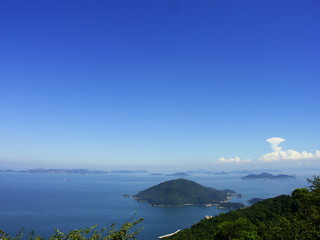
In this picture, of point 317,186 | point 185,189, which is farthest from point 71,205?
point 317,186

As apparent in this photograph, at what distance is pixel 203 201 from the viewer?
142 metres

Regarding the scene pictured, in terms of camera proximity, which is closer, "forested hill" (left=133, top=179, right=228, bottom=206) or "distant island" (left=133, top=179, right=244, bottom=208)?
"distant island" (left=133, top=179, right=244, bottom=208)

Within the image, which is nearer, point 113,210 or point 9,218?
point 9,218

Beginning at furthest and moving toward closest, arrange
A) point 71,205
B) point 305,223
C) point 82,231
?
1. point 71,205
2. point 305,223
3. point 82,231

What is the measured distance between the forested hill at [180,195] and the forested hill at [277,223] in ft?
321

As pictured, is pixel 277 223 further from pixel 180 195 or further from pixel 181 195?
pixel 181 195

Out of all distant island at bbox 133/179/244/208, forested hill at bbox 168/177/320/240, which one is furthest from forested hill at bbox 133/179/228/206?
forested hill at bbox 168/177/320/240

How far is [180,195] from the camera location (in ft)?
496

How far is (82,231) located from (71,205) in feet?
415

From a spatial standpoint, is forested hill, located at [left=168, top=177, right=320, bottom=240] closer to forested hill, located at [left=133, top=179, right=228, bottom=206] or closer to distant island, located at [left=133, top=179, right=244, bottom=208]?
distant island, located at [left=133, top=179, right=244, bottom=208]

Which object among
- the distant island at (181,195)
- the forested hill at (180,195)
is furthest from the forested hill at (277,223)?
the forested hill at (180,195)

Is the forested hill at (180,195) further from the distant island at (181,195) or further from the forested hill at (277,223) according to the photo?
the forested hill at (277,223)

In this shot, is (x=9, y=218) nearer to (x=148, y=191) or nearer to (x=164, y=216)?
(x=164, y=216)

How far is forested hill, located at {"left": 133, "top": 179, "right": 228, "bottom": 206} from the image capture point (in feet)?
466
